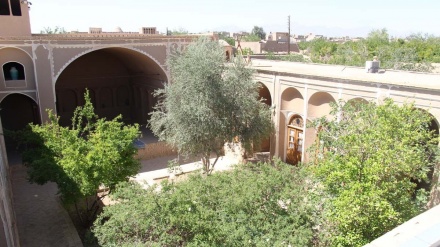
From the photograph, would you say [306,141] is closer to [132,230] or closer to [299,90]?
[299,90]

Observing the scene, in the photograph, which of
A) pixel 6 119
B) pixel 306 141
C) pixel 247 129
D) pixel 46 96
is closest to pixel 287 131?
pixel 306 141

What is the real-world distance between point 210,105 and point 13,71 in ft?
33.5

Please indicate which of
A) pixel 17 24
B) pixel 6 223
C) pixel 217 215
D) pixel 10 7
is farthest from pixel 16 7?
pixel 217 215

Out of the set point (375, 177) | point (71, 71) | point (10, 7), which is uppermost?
point (10, 7)

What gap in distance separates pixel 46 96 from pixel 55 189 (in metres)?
5.02

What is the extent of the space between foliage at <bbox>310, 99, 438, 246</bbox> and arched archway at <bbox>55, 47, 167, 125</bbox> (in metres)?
16.8

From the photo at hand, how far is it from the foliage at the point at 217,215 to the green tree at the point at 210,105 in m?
5.40

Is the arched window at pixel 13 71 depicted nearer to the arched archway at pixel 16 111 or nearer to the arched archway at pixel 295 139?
the arched archway at pixel 16 111

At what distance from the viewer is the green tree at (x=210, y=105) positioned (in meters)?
13.7

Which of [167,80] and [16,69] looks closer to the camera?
[16,69]

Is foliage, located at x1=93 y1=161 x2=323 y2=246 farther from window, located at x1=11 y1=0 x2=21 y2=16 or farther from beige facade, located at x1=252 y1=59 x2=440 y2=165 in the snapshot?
window, located at x1=11 y1=0 x2=21 y2=16

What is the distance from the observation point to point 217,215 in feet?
25.0

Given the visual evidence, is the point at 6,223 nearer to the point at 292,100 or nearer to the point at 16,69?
the point at 16,69

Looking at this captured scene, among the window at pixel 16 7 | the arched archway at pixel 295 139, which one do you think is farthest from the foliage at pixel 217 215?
the window at pixel 16 7
